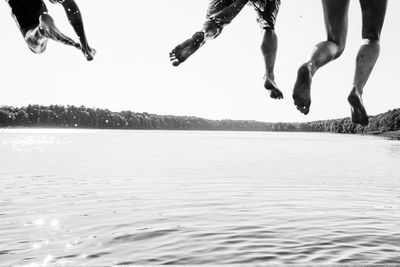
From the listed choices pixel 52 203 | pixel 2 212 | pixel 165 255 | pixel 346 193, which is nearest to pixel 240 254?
pixel 165 255

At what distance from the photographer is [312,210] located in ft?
120

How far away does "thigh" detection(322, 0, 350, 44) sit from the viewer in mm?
3326

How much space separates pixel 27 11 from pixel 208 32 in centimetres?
128

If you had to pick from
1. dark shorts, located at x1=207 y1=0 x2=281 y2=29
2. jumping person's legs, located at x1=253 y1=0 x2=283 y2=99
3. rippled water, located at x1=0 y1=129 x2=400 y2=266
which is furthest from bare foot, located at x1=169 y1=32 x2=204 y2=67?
rippled water, located at x1=0 y1=129 x2=400 y2=266

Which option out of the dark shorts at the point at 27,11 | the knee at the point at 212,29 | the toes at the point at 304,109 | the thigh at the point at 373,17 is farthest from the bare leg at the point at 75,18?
the thigh at the point at 373,17

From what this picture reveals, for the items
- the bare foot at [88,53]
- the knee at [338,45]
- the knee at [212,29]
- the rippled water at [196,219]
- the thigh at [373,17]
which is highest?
the thigh at [373,17]

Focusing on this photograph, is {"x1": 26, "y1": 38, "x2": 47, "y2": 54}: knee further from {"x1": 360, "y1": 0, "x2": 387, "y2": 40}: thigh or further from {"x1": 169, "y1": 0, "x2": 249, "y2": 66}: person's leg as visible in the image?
{"x1": 360, "y1": 0, "x2": 387, "y2": 40}: thigh

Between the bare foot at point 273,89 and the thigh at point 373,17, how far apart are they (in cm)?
69

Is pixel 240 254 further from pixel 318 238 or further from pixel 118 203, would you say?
pixel 118 203

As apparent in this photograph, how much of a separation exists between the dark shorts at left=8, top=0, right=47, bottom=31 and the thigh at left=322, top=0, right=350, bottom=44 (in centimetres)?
183

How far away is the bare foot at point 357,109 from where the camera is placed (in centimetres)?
365

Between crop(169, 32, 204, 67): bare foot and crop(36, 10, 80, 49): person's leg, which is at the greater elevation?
crop(36, 10, 80, 49): person's leg

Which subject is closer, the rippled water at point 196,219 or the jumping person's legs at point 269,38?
the jumping person's legs at point 269,38

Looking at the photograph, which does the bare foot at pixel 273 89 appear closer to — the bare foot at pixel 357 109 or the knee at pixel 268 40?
the knee at pixel 268 40
